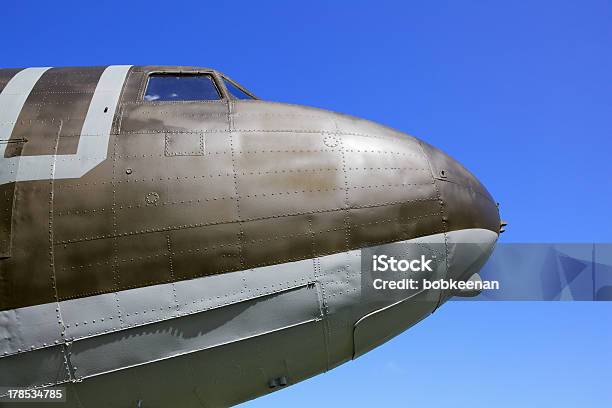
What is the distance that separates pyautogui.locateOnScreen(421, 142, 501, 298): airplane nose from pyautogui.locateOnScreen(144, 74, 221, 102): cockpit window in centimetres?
311

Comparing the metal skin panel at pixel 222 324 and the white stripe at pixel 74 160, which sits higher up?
the white stripe at pixel 74 160

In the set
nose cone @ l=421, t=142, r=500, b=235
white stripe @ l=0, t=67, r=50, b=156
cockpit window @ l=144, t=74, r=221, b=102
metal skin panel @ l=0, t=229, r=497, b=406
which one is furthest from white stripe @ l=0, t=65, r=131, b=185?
nose cone @ l=421, t=142, r=500, b=235

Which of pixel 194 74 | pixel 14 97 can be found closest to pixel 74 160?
pixel 14 97

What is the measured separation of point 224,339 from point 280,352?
72 centimetres

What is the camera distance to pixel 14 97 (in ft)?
27.2

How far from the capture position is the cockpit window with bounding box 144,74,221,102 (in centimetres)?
838

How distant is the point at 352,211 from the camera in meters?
7.45

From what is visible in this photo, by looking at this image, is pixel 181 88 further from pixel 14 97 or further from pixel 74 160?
pixel 14 97

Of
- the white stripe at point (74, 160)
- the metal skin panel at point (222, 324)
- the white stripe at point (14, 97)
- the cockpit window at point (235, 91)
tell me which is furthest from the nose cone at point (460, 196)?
the white stripe at point (14, 97)

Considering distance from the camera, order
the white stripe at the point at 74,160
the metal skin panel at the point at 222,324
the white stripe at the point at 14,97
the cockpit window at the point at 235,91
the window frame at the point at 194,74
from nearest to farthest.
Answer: the metal skin panel at the point at 222,324 < the white stripe at the point at 74,160 < the white stripe at the point at 14,97 < the window frame at the point at 194,74 < the cockpit window at the point at 235,91

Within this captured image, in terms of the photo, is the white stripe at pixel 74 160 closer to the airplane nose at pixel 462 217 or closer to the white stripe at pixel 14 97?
the white stripe at pixel 14 97

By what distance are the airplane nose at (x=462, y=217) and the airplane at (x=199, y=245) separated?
3 cm

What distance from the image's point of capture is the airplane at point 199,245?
7.02 meters

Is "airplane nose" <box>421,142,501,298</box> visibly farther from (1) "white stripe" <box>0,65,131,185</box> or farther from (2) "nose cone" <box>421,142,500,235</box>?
(1) "white stripe" <box>0,65,131,185</box>
